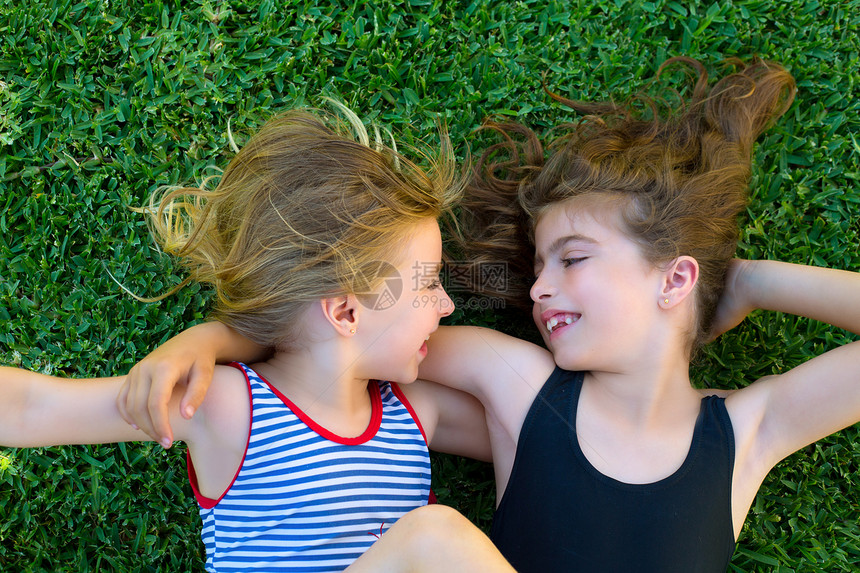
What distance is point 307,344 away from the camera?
2080 mm

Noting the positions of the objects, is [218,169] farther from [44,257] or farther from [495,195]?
[495,195]

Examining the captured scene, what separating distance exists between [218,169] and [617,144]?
133cm

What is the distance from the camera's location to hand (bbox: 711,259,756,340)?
7.63 feet

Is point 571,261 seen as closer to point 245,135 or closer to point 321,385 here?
point 321,385

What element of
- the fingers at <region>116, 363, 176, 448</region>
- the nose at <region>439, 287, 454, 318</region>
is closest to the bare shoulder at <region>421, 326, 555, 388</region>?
the nose at <region>439, 287, 454, 318</region>

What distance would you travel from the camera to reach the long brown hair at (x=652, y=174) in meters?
2.20

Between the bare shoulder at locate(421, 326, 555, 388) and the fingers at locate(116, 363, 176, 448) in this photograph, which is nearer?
the fingers at locate(116, 363, 176, 448)

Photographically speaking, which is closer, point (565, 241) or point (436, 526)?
point (436, 526)

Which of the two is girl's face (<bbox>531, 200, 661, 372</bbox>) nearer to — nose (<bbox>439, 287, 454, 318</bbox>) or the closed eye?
the closed eye

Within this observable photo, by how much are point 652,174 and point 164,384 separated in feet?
5.09

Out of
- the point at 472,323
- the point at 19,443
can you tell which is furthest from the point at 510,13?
the point at 19,443

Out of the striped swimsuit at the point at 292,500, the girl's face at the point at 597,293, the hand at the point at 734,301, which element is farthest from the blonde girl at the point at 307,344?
the hand at the point at 734,301

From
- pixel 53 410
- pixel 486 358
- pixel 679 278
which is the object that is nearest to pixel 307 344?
pixel 486 358

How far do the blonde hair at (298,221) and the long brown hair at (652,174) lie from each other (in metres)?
0.37
